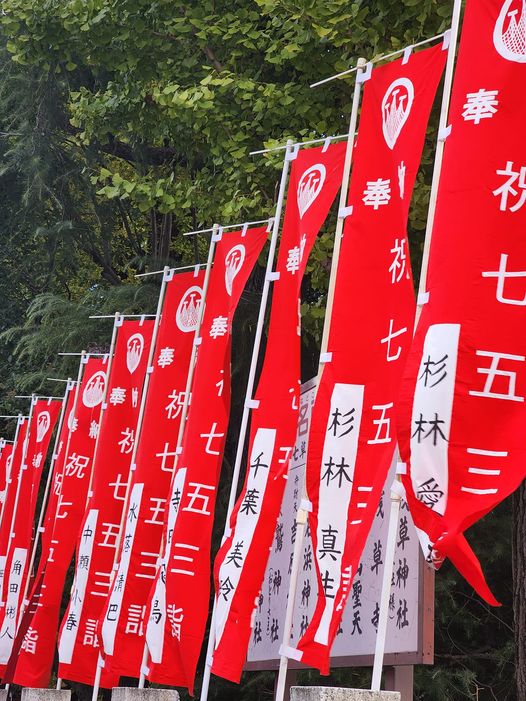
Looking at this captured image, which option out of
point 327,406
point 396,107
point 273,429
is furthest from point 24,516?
point 396,107

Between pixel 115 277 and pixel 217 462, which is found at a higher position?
pixel 115 277

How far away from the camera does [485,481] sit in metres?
5.29

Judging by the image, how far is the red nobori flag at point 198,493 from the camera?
382 inches

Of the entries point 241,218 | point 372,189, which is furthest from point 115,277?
point 372,189

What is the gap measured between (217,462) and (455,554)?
16.3 ft

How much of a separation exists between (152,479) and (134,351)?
202 cm

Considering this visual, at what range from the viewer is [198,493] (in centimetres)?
1009

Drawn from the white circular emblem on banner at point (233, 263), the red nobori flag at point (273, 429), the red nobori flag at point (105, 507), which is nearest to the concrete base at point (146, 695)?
the red nobori flag at point (273, 429)

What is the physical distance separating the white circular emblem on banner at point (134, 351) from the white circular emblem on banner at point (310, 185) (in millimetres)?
4565

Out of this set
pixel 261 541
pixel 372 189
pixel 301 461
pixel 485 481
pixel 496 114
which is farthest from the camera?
pixel 301 461

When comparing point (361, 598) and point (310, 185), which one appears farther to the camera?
point (310, 185)

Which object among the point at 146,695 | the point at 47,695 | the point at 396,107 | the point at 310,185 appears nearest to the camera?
the point at 396,107

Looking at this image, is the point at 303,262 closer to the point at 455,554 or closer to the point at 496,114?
the point at 496,114

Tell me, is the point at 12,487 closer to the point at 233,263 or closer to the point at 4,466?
the point at 4,466
